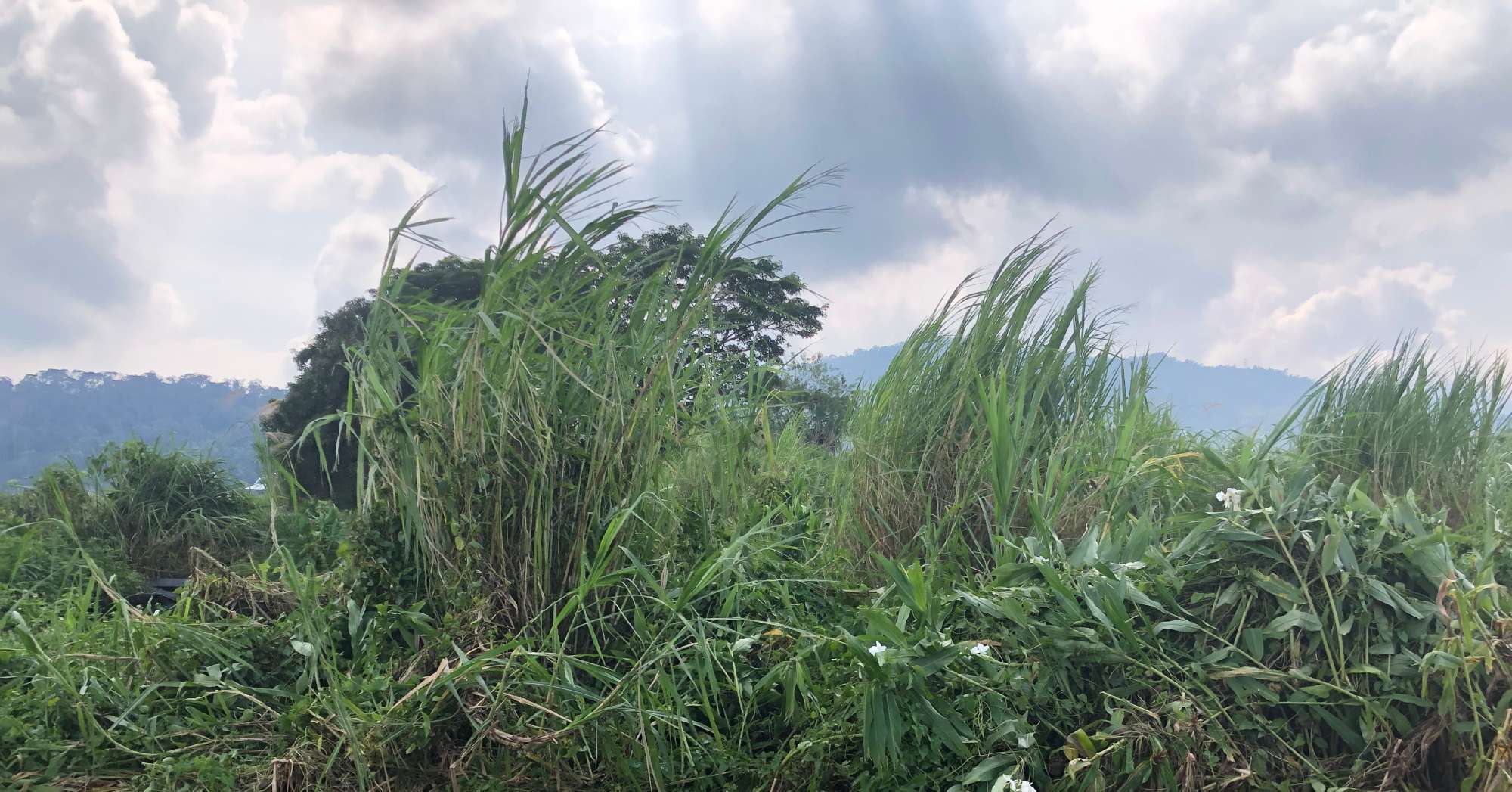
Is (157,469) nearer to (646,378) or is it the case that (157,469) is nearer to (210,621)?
(210,621)

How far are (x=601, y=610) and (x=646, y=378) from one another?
1.76 ft

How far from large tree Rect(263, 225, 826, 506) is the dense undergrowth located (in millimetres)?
107

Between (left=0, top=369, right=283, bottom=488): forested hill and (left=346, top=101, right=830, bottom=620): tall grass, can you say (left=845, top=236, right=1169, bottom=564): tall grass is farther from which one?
(left=0, top=369, right=283, bottom=488): forested hill

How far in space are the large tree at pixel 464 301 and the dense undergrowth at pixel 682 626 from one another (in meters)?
0.11

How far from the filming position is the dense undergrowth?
165 cm

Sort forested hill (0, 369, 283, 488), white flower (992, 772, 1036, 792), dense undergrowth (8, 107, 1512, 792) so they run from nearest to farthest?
white flower (992, 772, 1036, 792)
dense undergrowth (8, 107, 1512, 792)
forested hill (0, 369, 283, 488)

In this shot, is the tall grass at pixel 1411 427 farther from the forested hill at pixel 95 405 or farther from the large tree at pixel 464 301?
the forested hill at pixel 95 405

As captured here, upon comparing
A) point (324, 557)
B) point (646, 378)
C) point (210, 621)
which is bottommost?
point (210, 621)

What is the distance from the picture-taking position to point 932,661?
5.29 ft

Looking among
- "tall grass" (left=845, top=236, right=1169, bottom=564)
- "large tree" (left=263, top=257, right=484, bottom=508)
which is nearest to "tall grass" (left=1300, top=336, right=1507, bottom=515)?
"tall grass" (left=845, top=236, right=1169, bottom=564)

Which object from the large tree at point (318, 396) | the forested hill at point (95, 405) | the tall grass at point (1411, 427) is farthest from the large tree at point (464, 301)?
the forested hill at point (95, 405)

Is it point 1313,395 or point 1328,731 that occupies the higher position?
point 1313,395

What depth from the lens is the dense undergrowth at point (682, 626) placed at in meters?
1.65

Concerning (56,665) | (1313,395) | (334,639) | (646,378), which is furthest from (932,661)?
(1313,395)
